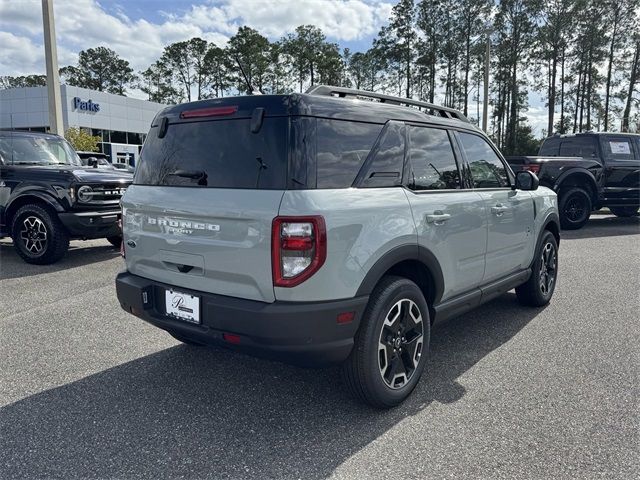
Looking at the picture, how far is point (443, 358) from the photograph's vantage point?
3.76 meters

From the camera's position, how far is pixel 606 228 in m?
11.5

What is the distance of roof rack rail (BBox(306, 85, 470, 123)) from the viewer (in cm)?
300

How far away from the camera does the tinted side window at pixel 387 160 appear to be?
2.87 m

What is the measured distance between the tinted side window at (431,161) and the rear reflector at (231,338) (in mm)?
1456

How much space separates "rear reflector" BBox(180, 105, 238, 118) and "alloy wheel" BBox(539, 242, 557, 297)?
3655 millimetres

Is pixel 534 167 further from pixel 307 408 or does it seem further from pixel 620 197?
pixel 307 408

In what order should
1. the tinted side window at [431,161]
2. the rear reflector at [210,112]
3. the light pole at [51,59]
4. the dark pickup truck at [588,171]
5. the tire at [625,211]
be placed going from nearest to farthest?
the rear reflector at [210,112] → the tinted side window at [431,161] → the dark pickup truck at [588,171] → the tire at [625,211] → the light pole at [51,59]

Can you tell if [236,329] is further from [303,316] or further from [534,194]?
[534,194]

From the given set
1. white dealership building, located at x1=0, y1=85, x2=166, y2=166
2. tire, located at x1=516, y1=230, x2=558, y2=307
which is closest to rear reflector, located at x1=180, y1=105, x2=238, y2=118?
tire, located at x1=516, y1=230, x2=558, y2=307

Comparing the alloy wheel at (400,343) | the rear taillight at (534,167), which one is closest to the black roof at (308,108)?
the alloy wheel at (400,343)

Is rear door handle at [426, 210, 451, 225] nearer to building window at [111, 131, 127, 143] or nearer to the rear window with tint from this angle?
the rear window with tint

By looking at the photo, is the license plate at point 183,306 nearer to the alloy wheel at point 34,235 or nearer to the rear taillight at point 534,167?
the alloy wheel at point 34,235

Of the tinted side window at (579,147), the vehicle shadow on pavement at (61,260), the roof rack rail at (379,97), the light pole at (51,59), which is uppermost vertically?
the light pole at (51,59)

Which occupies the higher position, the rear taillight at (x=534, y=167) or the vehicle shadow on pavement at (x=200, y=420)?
the rear taillight at (x=534, y=167)
